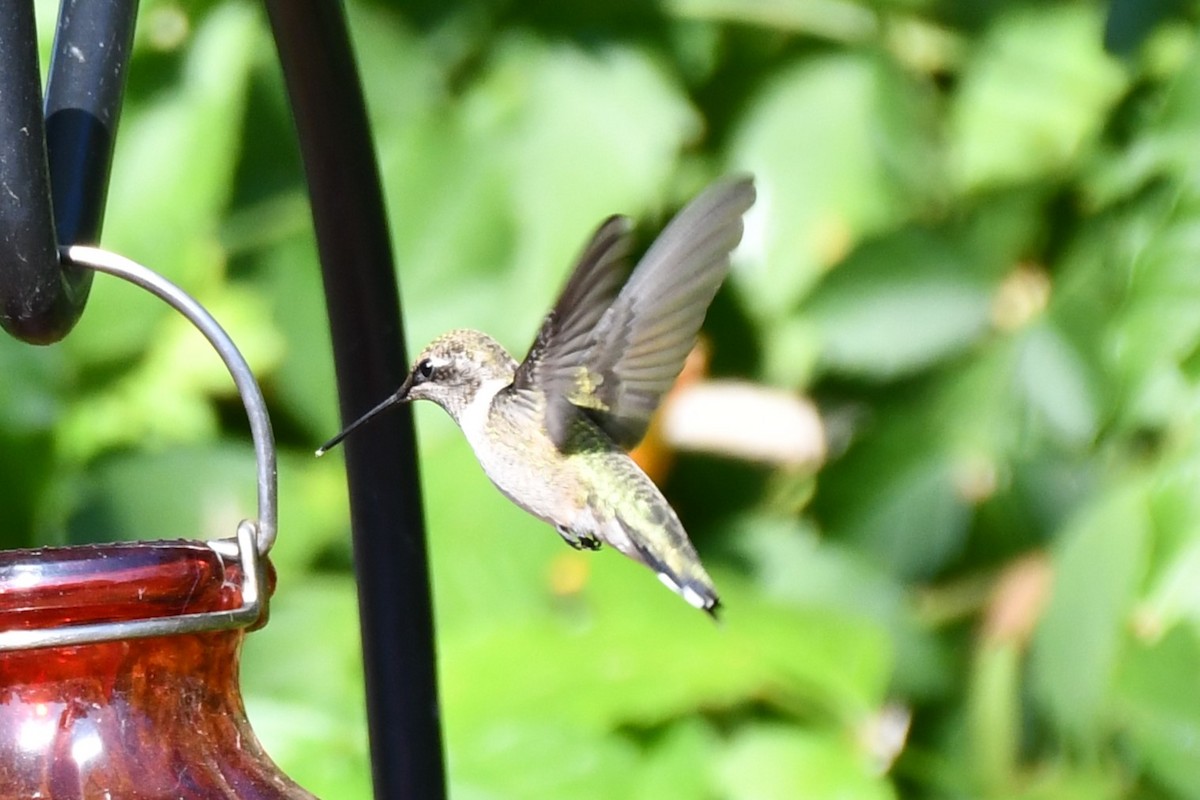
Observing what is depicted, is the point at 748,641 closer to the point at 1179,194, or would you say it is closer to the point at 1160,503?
the point at 1160,503

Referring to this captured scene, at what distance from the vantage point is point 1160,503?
45.4 inches

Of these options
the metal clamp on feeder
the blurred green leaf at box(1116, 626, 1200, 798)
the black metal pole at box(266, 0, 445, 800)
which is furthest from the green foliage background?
the metal clamp on feeder

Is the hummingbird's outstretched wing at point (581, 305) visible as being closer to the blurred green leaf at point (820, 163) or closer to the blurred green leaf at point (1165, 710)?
the blurred green leaf at point (1165, 710)

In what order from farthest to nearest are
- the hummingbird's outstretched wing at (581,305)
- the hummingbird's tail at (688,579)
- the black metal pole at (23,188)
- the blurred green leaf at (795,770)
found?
the blurred green leaf at (795,770), the hummingbird's tail at (688,579), the hummingbird's outstretched wing at (581,305), the black metal pole at (23,188)

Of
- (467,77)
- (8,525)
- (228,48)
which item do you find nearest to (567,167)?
(467,77)

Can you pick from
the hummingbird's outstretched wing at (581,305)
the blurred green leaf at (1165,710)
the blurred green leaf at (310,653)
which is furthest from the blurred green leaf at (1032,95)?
the hummingbird's outstretched wing at (581,305)

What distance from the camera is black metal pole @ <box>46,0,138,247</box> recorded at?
66 centimetres

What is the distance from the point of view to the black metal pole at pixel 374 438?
0.77 metres

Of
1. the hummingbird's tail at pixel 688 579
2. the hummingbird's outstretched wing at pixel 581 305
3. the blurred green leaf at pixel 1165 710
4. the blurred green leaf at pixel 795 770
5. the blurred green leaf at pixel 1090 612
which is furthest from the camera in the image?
the blurred green leaf at pixel 1090 612

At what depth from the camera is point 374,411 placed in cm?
77

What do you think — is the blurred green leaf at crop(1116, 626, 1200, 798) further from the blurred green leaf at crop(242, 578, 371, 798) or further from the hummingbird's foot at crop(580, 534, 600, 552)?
the blurred green leaf at crop(242, 578, 371, 798)

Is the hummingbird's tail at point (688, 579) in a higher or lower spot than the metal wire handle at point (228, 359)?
higher

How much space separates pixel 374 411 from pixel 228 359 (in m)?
0.12

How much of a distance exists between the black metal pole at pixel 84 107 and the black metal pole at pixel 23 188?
0.15ft
